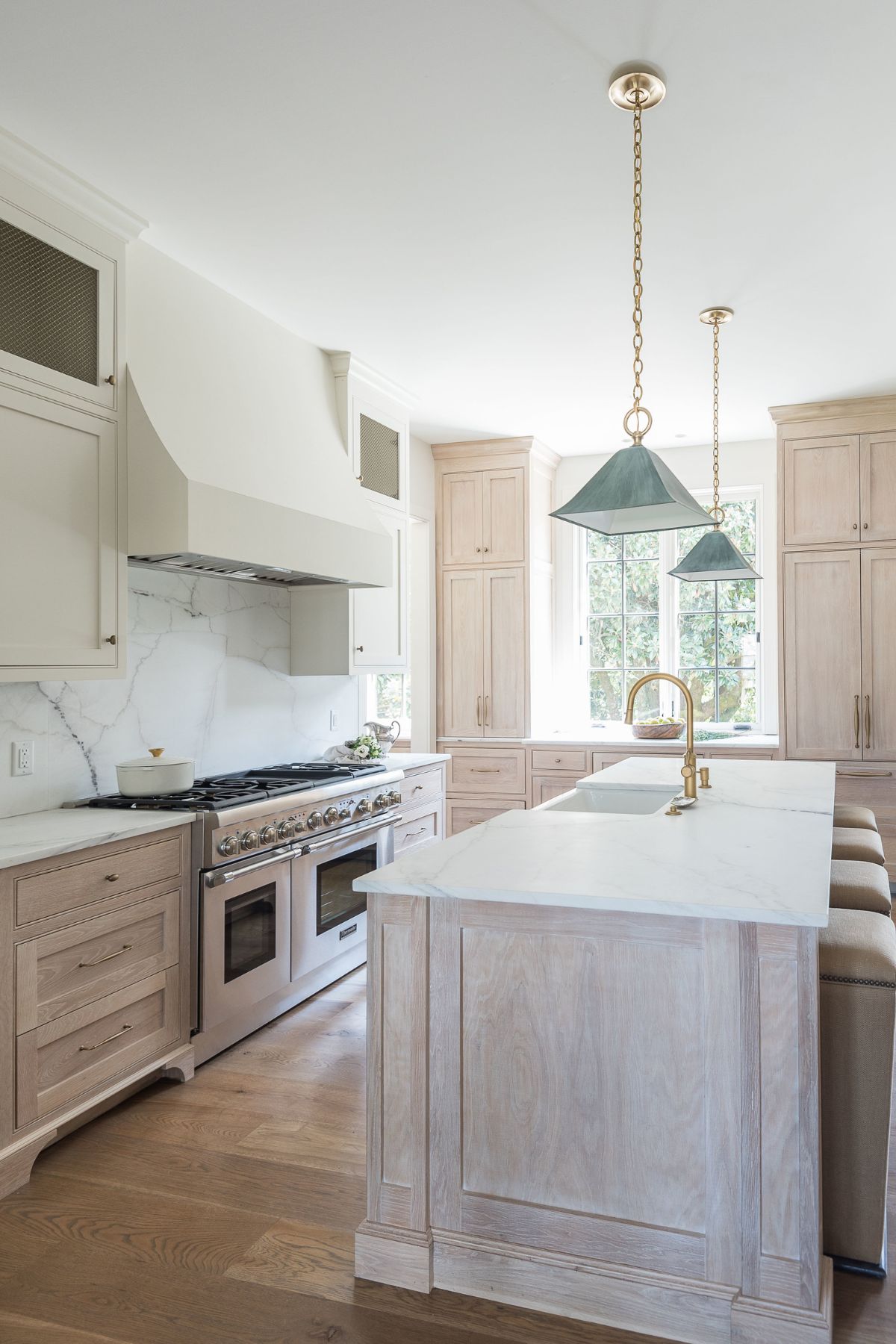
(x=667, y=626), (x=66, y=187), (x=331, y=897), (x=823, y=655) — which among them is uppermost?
(x=66, y=187)

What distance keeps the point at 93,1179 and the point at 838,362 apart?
15.0 ft

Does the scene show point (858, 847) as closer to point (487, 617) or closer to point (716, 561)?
Answer: point (716, 561)

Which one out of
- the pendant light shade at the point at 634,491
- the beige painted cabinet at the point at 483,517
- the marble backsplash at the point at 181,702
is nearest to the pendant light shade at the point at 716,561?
the pendant light shade at the point at 634,491

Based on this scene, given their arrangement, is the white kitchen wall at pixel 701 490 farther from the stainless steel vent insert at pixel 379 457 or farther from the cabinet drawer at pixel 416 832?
the stainless steel vent insert at pixel 379 457

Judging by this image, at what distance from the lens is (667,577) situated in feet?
20.5

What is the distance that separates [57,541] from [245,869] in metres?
1.21

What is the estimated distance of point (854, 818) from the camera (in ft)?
12.2

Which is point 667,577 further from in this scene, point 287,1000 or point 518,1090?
point 518,1090

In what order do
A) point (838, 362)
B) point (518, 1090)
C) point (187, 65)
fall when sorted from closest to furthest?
1. point (518, 1090)
2. point (187, 65)
3. point (838, 362)

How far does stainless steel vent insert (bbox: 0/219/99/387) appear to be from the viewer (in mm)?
2566

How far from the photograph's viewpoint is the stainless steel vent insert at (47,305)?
257 centimetres

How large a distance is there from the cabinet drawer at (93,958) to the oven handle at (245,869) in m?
0.13

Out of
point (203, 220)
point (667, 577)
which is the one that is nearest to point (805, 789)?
point (203, 220)

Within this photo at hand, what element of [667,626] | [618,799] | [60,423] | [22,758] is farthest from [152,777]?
[667,626]
